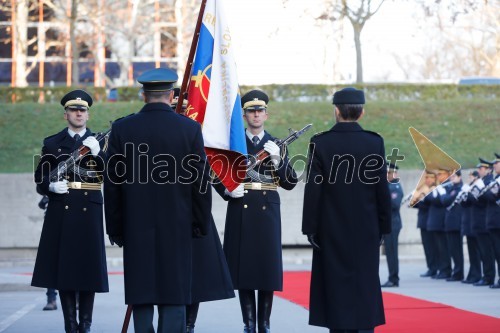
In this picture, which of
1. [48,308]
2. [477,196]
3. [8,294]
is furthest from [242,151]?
A: [477,196]

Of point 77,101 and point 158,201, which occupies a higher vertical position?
point 77,101

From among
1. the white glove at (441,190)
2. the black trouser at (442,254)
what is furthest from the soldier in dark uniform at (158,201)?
the black trouser at (442,254)

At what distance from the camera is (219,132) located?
31.6ft

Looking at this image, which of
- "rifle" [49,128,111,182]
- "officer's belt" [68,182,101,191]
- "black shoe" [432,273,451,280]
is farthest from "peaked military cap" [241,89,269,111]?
"black shoe" [432,273,451,280]

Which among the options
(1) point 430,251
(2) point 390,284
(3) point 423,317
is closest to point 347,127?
(3) point 423,317

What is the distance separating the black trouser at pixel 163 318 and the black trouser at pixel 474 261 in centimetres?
1140

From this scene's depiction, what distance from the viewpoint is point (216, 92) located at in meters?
9.65

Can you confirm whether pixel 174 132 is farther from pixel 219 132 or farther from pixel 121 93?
pixel 121 93

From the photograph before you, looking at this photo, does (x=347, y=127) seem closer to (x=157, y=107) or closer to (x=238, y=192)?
(x=157, y=107)

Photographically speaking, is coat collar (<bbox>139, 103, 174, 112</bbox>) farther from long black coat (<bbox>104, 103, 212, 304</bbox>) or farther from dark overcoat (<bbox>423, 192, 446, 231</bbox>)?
dark overcoat (<bbox>423, 192, 446, 231</bbox>)

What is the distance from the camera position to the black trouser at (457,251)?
1909 centimetres

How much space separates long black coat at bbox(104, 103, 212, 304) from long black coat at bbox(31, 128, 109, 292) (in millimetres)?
2147

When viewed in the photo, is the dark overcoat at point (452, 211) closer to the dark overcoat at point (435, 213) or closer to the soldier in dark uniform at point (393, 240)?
the dark overcoat at point (435, 213)

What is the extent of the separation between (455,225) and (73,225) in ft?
34.3
